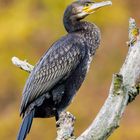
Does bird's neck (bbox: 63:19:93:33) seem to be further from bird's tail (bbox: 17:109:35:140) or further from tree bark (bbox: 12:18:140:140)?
tree bark (bbox: 12:18:140:140)

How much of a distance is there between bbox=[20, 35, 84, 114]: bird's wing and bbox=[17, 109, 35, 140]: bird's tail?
0.55 feet

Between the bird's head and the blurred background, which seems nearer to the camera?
the bird's head

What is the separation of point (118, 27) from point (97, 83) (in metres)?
1.69

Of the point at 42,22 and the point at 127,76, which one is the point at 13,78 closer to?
Answer: the point at 42,22

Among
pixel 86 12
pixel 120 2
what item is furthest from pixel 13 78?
pixel 86 12

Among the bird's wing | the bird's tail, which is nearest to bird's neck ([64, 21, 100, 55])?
the bird's wing

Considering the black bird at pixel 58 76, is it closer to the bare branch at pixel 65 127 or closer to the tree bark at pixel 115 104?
the bare branch at pixel 65 127

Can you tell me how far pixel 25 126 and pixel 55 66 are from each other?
651 millimetres

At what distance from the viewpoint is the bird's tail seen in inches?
327

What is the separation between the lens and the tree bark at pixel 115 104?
7.56 meters

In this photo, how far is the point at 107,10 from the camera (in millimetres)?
20562

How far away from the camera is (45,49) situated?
60.5 feet

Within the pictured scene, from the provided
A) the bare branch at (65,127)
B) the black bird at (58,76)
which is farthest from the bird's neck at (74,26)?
the bare branch at (65,127)

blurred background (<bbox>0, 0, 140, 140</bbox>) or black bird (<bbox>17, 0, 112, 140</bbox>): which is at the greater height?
blurred background (<bbox>0, 0, 140, 140</bbox>)
